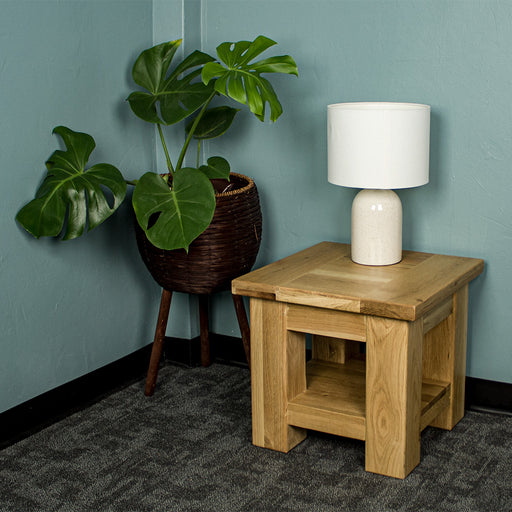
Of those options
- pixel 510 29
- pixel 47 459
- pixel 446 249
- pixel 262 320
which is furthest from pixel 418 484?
pixel 510 29

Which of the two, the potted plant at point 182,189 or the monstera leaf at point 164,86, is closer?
the potted plant at point 182,189

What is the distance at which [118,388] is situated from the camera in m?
2.58

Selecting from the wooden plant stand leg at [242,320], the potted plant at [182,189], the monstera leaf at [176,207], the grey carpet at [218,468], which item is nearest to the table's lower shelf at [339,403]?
the grey carpet at [218,468]

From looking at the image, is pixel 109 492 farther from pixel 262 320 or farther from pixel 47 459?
pixel 262 320

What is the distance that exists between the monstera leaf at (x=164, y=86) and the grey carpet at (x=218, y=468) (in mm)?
992

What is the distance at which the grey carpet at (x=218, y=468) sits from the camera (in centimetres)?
185

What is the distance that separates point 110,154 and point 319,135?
0.73 m

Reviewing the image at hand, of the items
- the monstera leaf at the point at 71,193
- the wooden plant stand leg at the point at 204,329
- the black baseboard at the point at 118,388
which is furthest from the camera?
the wooden plant stand leg at the point at 204,329

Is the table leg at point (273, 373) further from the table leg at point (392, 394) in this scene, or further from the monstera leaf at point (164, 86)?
the monstera leaf at point (164, 86)

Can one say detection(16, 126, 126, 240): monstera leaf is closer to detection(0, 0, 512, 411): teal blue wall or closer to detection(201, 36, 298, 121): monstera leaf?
detection(0, 0, 512, 411): teal blue wall

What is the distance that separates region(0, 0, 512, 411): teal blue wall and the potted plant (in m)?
0.12

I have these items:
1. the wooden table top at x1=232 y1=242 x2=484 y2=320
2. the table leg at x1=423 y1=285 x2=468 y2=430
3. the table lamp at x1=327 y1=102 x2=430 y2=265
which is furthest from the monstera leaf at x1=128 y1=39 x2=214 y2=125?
the table leg at x1=423 y1=285 x2=468 y2=430

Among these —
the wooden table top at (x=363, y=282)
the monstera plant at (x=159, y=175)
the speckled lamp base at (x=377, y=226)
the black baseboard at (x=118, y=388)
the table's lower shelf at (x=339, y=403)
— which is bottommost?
the black baseboard at (x=118, y=388)

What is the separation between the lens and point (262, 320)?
2061mm
